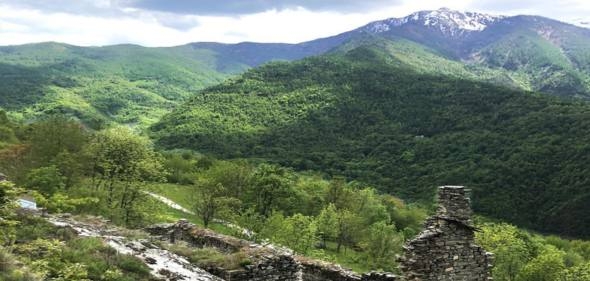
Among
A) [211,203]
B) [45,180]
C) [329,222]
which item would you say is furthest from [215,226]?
[45,180]

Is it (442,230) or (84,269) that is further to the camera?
(442,230)

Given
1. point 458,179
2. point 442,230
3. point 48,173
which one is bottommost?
point 458,179

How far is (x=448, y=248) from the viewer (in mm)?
12891

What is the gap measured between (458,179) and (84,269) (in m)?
178

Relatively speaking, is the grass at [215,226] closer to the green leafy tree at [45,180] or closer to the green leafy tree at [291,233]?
the green leafy tree at [291,233]

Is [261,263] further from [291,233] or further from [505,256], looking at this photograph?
[505,256]

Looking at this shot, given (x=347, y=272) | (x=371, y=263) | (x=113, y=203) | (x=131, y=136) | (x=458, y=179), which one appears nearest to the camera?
(x=347, y=272)

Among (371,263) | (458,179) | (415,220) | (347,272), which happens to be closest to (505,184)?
(458,179)

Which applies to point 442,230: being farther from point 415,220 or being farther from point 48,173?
point 415,220

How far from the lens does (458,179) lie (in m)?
177

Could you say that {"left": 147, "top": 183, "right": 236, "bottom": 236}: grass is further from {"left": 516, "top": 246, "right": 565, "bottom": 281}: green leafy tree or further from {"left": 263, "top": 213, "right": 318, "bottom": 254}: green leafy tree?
{"left": 516, "top": 246, "right": 565, "bottom": 281}: green leafy tree

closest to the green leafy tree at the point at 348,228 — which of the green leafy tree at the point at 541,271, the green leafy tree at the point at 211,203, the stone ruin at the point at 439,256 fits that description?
the green leafy tree at the point at 211,203

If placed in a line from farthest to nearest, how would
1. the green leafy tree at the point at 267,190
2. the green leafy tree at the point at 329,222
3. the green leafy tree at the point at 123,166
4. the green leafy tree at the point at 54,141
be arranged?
1. the green leafy tree at the point at 267,190
2. the green leafy tree at the point at 329,222
3. the green leafy tree at the point at 54,141
4. the green leafy tree at the point at 123,166

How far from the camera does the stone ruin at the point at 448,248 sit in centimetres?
1274
